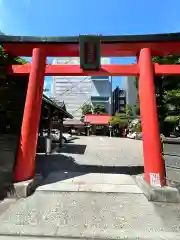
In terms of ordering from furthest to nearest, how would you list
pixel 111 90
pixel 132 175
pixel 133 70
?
pixel 111 90, pixel 132 175, pixel 133 70

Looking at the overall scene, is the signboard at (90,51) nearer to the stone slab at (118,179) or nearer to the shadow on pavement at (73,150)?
the stone slab at (118,179)

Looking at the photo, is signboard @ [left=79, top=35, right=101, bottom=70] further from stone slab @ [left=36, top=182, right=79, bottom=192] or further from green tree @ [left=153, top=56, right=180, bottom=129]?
green tree @ [left=153, top=56, right=180, bottom=129]

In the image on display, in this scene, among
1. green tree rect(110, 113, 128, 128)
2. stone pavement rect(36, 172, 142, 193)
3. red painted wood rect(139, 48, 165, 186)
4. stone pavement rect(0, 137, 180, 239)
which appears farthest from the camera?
green tree rect(110, 113, 128, 128)

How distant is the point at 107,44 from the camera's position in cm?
790

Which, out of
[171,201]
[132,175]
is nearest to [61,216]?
[171,201]

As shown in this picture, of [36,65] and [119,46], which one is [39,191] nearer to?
[36,65]

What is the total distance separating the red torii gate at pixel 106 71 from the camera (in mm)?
7043

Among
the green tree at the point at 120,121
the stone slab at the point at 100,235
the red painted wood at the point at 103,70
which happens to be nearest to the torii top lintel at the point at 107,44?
the red painted wood at the point at 103,70

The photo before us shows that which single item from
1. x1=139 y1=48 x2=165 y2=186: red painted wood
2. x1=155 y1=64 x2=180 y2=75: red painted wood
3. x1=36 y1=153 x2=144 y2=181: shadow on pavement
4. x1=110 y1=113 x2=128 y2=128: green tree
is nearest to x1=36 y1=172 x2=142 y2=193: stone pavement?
x1=36 y1=153 x2=144 y2=181: shadow on pavement

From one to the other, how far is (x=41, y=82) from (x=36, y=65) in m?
0.61

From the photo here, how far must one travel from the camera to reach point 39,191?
6.76 meters

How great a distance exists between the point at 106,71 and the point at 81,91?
8272 centimetres

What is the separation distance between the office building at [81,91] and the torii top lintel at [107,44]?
77286 mm

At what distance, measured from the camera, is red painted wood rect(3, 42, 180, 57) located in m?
7.89
